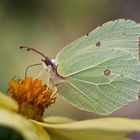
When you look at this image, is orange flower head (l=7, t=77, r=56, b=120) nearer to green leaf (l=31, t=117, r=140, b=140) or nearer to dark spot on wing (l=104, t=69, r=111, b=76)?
green leaf (l=31, t=117, r=140, b=140)

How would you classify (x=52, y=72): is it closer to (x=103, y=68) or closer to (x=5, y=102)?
(x=103, y=68)

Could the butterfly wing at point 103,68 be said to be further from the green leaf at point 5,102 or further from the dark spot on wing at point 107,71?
the green leaf at point 5,102

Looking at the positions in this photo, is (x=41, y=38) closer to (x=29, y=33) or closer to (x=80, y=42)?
(x=29, y=33)

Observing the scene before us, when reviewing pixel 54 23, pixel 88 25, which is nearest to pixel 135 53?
pixel 54 23

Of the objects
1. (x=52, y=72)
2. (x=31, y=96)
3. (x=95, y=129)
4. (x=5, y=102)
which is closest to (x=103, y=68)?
(x=52, y=72)

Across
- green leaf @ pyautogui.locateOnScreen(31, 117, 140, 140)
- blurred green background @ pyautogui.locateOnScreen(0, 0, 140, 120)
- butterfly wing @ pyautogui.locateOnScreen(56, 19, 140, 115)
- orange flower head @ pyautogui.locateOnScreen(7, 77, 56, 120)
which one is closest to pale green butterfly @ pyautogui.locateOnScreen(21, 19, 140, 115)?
butterfly wing @ pyautogui.locateOnScreen(56, 19, 140, 115)
